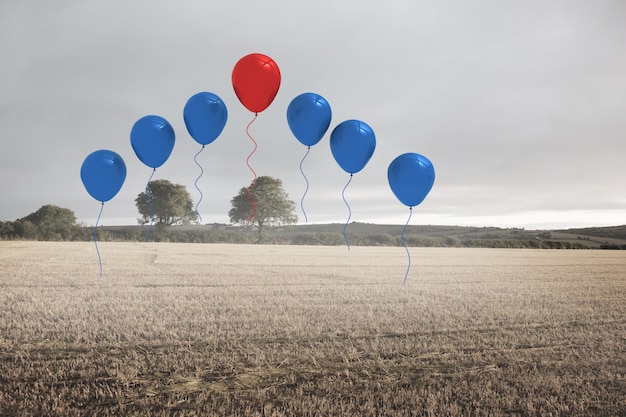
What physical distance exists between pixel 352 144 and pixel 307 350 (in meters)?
4.89

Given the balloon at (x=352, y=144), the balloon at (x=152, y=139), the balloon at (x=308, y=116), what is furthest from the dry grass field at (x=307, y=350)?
the balloon at (x=308, y=116)

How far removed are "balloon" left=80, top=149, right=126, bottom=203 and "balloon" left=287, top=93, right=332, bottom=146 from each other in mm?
4846

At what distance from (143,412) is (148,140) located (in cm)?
714

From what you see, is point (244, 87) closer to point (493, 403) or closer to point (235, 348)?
point (235, 348)

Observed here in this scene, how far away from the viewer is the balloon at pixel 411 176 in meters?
10.5

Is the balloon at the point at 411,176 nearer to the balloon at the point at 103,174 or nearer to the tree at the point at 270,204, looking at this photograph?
the balloon at the point at 103,174

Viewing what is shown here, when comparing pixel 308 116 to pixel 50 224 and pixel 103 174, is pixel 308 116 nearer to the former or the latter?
pixel 103 174

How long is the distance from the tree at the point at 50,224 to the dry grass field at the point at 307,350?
3191 cm

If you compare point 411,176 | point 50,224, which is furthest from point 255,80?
point 50,224

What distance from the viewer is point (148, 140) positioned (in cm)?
1038

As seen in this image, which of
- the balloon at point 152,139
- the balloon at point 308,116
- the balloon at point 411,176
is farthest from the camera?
the balloon at point 411,176

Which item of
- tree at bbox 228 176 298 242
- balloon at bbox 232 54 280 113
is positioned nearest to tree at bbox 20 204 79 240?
tree at bbox 228 176 298 242

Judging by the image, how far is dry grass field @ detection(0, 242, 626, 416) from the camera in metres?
4.93

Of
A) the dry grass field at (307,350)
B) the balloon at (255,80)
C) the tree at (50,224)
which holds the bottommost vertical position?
the dry grass field at (307,350)
